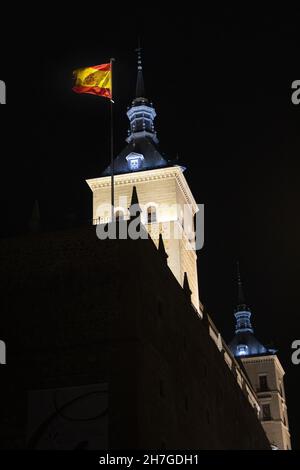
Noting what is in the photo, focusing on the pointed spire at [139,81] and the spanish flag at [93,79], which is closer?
the spanish flag at [93,79]

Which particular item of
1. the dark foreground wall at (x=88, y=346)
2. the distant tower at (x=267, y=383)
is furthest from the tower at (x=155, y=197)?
the dark foreground wall at (x=88, y=346)

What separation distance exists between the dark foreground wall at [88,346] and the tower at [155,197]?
2456 cm

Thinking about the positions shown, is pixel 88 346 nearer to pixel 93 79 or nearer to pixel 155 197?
pixel 93 79

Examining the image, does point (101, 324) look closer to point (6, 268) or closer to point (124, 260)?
point (124, 260)

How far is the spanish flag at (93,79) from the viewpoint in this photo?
1651 inches

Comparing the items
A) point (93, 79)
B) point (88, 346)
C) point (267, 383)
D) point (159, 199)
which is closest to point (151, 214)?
point (159, 199)

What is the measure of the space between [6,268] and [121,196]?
29.3 meters

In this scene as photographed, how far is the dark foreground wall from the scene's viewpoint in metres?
28.0

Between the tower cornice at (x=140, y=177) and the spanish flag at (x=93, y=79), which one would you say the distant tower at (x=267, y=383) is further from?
the spanish flag at (x=93, y=79)

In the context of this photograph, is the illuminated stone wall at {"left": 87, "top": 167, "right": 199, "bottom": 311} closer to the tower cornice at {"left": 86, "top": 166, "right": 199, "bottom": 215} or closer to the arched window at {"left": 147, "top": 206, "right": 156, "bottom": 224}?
the tower cornice at {"left": 86, "top": 166, "right": 199, "bottom": 215}

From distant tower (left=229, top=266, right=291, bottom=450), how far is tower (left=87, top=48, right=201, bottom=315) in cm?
2243

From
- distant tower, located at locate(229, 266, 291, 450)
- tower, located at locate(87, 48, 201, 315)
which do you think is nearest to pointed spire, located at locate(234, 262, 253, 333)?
distant tower, located at locate(229, 266, 291, 450)

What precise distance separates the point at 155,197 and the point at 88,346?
31.9 m

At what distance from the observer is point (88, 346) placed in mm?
29281
